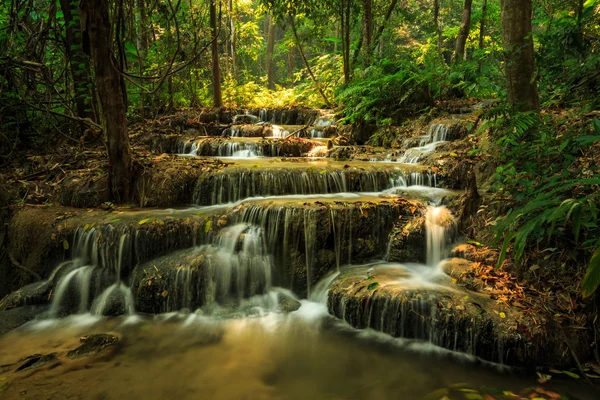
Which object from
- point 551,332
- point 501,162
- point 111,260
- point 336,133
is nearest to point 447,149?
point 501,162

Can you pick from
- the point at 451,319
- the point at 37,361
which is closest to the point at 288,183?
the point at 451,319

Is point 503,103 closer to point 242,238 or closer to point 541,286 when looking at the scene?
point 541,286

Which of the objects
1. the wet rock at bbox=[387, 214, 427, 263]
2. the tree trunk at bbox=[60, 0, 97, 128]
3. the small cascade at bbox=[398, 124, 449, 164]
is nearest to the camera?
the wet rock at bbox=[387, 214, 427, 263]

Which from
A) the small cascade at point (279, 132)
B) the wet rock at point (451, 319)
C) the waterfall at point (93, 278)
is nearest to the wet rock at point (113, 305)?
the waterfall at point (93, 278)

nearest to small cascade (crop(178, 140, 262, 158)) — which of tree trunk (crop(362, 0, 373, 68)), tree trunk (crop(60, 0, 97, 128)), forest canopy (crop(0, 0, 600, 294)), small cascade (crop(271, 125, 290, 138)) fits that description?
forest canopy (crop(0, 0, 600, 294))

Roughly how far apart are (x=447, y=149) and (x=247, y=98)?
1210 cm

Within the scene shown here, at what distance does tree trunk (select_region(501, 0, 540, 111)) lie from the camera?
5188mm

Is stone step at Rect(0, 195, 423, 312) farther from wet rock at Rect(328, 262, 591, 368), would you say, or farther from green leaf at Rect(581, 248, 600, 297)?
green leaf at Rect(581, 248, 600, 297)

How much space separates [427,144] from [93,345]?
8169mm

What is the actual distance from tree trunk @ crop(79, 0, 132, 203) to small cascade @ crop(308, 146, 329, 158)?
4.77 metres

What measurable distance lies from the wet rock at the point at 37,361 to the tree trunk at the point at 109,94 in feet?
10.7

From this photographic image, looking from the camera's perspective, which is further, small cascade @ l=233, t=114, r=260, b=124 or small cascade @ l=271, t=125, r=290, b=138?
small cascade @ l=233, t=114, r=260, b=124

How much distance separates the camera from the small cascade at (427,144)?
8.48 m

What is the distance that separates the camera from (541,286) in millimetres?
4059
